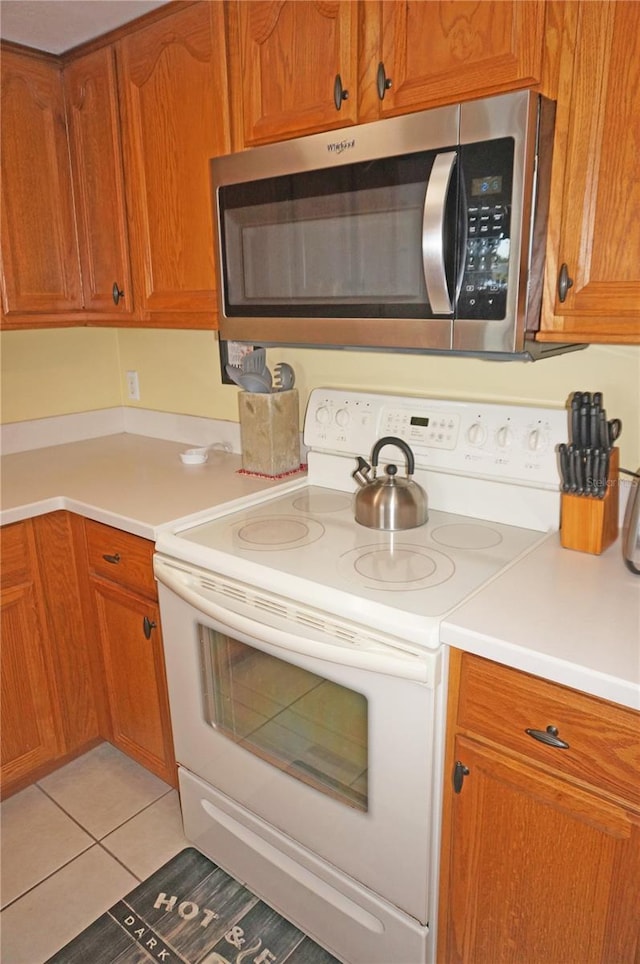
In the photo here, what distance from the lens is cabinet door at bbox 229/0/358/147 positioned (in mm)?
1322

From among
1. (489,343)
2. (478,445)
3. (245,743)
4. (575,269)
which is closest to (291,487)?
(478,445)

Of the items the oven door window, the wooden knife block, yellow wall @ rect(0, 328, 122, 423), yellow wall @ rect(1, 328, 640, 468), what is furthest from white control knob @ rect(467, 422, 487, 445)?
yellow wall @ rect(0, 328, 122, 423)

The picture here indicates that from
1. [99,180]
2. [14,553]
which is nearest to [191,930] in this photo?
[14,553]

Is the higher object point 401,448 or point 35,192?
point 35,192

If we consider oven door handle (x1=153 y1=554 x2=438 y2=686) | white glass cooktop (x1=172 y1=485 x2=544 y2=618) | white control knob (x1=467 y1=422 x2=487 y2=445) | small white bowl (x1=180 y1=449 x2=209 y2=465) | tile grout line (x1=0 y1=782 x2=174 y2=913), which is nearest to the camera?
oven door handle (x1=153 y1=554 x2=438 y2=686)

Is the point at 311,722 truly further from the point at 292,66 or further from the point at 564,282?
the point at 292,66

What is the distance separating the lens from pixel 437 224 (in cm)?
117

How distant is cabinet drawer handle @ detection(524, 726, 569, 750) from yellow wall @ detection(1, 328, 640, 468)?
66 centimetres

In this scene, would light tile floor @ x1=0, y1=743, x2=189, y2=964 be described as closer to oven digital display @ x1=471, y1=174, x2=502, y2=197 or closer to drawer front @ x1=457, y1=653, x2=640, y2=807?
drawer front @ x1=457, y1=653, x2=640, y2=807

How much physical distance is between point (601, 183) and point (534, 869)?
1.16 m

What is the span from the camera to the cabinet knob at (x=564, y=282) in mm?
1167

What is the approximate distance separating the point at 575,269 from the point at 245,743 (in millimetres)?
1192

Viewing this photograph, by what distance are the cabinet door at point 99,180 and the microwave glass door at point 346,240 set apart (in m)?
0.51

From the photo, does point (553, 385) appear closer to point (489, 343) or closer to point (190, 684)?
point (489, 343)
